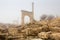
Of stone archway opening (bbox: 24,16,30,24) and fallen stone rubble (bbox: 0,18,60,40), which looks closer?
fallen stone rubble (bbox: 0,18,60,40)

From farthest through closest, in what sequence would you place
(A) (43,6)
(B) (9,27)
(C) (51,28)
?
(A) (43,6) < (B) (9,27) < (C) (51,28)

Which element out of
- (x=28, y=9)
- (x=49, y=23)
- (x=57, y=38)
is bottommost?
(x=57, y=38)

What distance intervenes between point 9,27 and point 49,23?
0.91 metres

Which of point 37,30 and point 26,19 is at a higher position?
point 26,19

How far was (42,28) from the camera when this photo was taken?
3.56 m

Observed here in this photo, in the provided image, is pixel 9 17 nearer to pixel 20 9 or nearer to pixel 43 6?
pixel 20 9

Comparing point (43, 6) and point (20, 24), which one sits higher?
point (43, 6)

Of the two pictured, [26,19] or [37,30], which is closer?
[37,30]

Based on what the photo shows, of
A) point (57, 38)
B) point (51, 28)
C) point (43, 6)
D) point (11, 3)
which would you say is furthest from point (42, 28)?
point (11, 3)

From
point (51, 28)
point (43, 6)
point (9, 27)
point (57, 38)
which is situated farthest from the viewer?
point (43, 6)

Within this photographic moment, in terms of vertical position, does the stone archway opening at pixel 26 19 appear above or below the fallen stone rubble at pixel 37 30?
above

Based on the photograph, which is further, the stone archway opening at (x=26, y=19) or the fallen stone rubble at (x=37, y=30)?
the stone archway opening at (x=26, y=19)

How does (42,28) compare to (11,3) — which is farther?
(11,3)

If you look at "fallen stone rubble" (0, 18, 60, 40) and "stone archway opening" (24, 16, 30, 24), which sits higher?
"stone archway opening" (24, 16, 30, 24)
